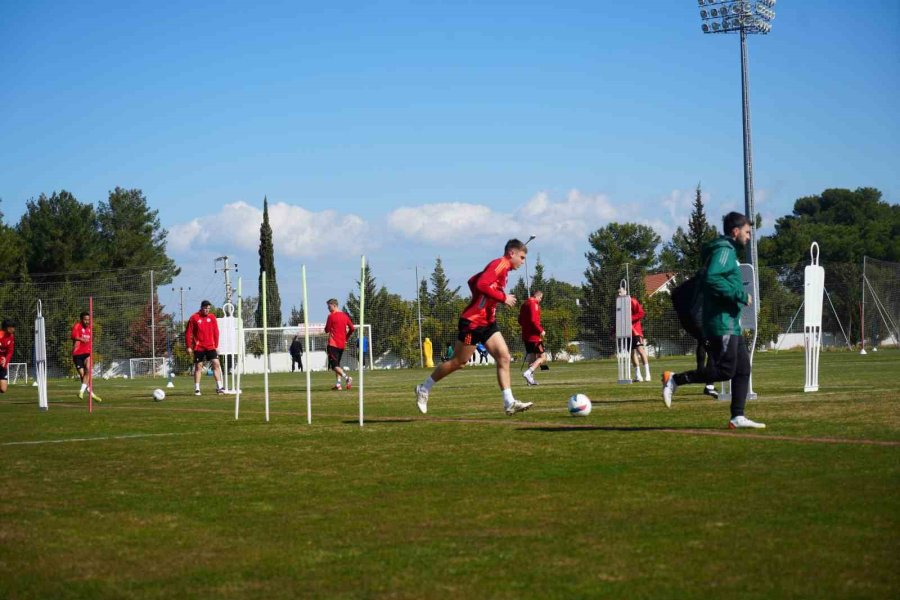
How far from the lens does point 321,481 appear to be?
317 inches

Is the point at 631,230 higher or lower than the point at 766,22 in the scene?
lower

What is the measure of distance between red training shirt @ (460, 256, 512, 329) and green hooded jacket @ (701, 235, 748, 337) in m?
3.12

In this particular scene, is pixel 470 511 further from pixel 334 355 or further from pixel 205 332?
pixel 205 332

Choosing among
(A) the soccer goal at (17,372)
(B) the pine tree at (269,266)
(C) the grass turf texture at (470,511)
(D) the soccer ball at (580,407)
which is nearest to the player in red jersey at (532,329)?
(D) the soccer ball at (580,407)

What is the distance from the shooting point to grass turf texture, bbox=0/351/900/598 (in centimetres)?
470

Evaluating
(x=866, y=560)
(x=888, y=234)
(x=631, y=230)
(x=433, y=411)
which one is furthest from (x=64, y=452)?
(x=888, y=234)

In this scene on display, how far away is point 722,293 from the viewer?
34.6 ft

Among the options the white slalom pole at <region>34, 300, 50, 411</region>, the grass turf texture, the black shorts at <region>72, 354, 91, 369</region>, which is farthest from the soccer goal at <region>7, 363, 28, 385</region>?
the grass turf texture

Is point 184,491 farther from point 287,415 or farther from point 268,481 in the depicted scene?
point 287,415

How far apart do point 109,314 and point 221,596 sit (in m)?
57.2

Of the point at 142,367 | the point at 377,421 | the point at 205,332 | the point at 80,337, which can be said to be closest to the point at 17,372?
the point at 142,367

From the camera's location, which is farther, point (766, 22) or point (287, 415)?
point (766, 22)

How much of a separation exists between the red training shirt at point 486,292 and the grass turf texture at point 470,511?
146cm

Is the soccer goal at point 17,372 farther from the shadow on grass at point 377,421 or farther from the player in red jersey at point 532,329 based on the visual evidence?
the shadow on grass at point 377,421
